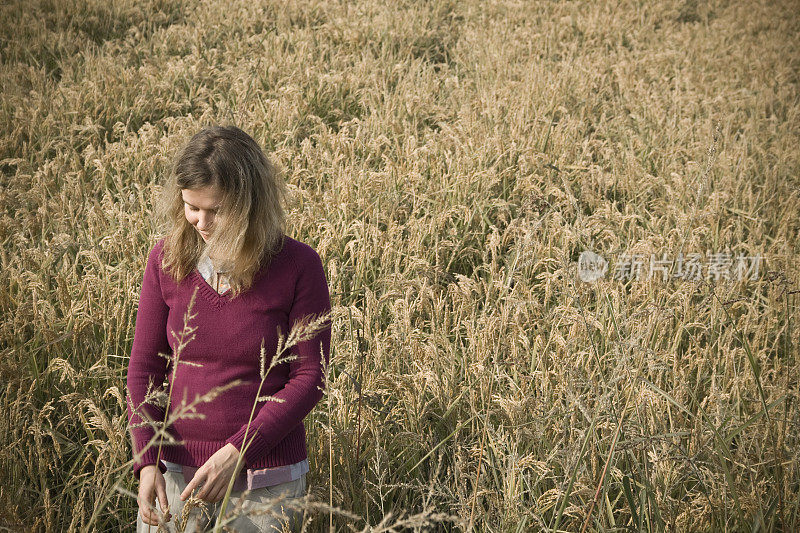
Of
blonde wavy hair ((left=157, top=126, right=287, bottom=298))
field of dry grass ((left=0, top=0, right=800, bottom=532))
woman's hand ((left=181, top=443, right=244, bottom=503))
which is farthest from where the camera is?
field of dry grass ((left=0, top=0, right=800, bottom=532))

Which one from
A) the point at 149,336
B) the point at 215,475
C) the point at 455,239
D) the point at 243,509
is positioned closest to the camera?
the point at 215,475

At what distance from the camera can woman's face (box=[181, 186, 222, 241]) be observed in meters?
1.81

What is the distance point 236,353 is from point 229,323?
0.08 m

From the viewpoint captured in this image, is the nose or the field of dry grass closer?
the nose

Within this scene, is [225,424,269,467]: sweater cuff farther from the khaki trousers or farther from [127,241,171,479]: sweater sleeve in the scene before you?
[127,241,171,479]: sweater sleeve

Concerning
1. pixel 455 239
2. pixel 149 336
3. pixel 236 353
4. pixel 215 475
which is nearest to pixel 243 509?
pixel 215 475

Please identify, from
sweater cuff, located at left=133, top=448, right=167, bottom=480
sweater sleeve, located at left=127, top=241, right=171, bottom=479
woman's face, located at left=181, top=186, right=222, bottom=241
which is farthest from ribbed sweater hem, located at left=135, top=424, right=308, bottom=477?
woman's face, located at left=181, top=186, right=222, bottom=241

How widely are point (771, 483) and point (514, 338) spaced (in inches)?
41.9

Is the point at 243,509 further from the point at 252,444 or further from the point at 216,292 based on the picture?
the point at 216,292

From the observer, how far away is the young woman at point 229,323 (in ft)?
5.93

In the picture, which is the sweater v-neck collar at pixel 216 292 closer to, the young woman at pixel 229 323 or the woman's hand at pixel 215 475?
the young woman at pixel 229 323

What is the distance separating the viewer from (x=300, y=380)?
1840 millimetres

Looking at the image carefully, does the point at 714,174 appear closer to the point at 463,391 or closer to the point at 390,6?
the point at 463,391

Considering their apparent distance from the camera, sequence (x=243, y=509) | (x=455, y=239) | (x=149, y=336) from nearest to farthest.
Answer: (x=243, y=509) < (x=149, y=336) < (x=455, y=239)
